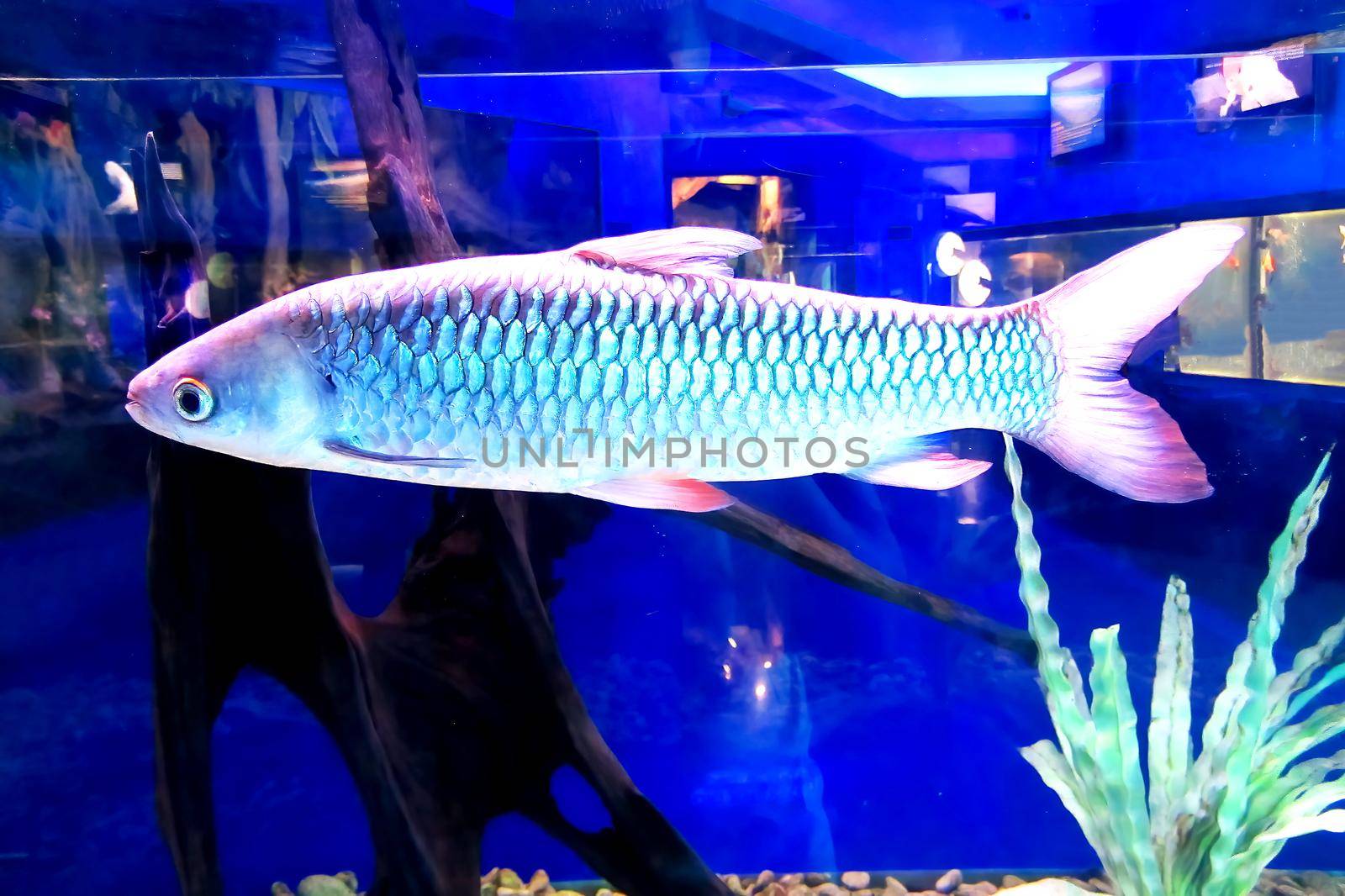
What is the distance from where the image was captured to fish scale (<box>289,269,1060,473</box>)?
1.66m

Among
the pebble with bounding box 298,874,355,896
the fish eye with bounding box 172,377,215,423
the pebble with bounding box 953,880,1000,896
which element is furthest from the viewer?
the pebble with bounding box 953,880,1000,896

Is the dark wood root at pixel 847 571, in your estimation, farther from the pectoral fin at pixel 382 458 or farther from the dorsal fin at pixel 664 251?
the pectoral fin at pixel 382 458

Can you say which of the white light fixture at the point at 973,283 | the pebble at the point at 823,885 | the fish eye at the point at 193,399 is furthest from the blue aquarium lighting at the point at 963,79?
the pebble at the point at 823,885

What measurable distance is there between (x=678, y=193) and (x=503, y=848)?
273cm

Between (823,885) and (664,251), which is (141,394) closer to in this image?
(664,251)

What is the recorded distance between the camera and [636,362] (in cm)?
170

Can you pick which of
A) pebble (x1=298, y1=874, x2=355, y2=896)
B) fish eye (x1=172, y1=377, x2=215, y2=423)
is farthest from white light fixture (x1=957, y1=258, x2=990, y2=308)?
pebble (x1=298, y1=874, x2=355, y2=896)

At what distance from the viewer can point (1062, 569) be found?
9.61 feet

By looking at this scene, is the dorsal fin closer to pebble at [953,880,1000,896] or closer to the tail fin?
the tail fin

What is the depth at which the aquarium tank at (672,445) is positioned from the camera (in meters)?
1.77

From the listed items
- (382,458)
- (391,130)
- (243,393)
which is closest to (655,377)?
(382,458)

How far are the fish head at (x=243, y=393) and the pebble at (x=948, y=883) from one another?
300cm

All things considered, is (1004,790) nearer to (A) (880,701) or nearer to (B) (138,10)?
(A) (880,701)

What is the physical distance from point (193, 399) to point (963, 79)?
2668 millimetres
